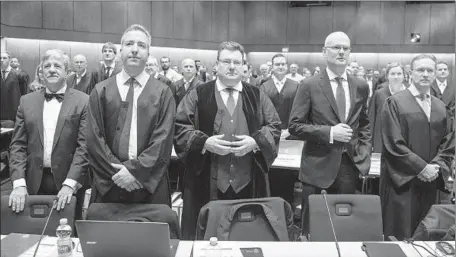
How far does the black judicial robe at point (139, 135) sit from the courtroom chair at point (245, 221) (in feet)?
1.61

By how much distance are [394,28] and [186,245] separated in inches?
573

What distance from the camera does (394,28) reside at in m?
15.0

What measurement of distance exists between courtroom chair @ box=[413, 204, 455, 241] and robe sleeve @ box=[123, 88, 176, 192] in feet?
4.69

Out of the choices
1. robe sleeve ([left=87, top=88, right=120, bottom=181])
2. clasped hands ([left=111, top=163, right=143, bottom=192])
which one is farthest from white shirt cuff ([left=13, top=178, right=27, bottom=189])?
clasped hands ([left=111, top=163, right=143, bottom=192])

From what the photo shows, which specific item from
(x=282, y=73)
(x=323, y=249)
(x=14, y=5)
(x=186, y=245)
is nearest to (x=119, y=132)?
(x=186, y=245)

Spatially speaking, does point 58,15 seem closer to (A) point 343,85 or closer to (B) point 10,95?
(B) point 10,95

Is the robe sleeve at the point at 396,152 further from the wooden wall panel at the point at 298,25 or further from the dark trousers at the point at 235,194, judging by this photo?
the wooden wall panel at the point at 298,25

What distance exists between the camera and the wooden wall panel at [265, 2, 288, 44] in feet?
51.3

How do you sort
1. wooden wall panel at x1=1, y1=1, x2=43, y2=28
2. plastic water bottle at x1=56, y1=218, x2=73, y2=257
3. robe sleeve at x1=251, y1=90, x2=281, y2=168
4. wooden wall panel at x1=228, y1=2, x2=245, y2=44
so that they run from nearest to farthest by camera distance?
plastic water bottle at x1=56, y1=218, x2=73, y2=257, robe sleeve at x1=251, y1=90, x2=281, y2=168, wooden wall panel at x1=1, y1=1, x2=43, y2=28, wooden wall panel at x1=228, y1=2, x2=245, y2=44

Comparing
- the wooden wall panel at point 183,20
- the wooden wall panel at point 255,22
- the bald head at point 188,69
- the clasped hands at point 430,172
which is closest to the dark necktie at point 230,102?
the clasped hands at point 430,172

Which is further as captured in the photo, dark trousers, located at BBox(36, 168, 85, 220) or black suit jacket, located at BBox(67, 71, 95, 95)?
A: black suit jacket, located at BBox(67, 71, 95, 95)

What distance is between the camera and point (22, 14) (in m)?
9.92

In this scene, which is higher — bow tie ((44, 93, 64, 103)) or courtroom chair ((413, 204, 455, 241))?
bow tie ((44, 93, 64, 103))

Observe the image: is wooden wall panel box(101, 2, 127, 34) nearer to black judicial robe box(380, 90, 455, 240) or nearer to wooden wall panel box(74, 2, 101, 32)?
wooden wall panel box(74, 2, 101, 32)
